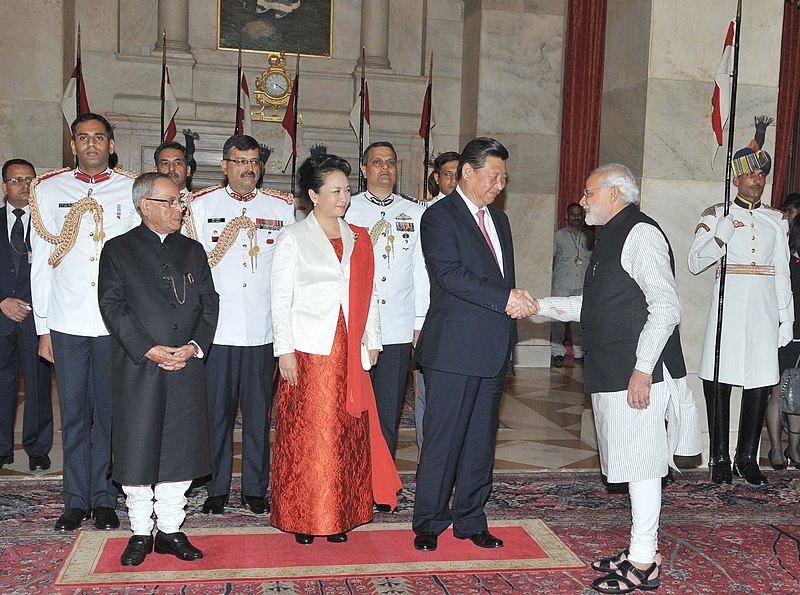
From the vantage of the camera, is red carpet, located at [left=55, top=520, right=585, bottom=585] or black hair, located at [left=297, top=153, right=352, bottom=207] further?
black hair, located at [left=297, top=153, right=352, bottom=207]

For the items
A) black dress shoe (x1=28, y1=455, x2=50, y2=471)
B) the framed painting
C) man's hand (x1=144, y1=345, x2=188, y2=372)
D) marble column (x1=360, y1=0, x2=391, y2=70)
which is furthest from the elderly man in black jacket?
marble column (x1=360, y1=0, x2=391, y2=70)

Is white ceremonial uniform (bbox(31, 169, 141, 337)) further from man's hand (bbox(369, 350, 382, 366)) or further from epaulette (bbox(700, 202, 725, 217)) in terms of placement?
epaulette (bbox(700, 202, 725, 217))

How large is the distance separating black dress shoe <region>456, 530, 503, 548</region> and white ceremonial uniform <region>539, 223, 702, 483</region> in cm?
65

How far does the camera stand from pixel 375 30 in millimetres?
10398

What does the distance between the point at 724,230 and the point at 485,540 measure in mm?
2362

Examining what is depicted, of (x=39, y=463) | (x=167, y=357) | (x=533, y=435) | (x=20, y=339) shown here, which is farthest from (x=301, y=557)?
(x=533, y=435)

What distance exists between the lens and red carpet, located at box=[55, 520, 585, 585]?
3.56 meters

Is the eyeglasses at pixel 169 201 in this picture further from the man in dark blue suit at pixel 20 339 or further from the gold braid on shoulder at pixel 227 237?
the man in dark blue suit at pixel 20 339

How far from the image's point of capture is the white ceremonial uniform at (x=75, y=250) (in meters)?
4.05

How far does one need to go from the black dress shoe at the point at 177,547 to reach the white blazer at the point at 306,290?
84 cm

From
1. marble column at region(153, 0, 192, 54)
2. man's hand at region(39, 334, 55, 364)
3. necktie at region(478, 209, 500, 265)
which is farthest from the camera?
marble column at region(153, 0, 192, 54)

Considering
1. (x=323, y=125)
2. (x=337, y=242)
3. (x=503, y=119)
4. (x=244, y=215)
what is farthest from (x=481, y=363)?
(x=323, y=125)

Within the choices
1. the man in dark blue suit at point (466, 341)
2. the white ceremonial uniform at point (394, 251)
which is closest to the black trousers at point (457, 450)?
the man in dark blue suit at point (466, 341)

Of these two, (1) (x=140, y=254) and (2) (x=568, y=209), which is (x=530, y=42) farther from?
(1) (x=140, y=254)
